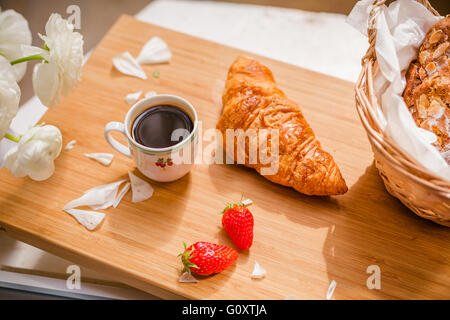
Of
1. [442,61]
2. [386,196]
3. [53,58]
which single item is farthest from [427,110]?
[53,58]

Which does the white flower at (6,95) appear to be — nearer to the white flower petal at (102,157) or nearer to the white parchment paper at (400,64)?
the white flower petal at (102,157)

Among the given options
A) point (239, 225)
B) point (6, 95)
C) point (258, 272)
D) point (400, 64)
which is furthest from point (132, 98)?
point (400, 64)

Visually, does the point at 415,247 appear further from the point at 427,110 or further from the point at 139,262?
the point at 139,262

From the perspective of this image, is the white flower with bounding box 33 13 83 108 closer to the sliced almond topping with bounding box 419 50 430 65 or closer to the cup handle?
the cup handle

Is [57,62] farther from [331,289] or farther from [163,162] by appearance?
[331,289]

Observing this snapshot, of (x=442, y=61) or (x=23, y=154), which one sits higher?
(x=442, y=61)
